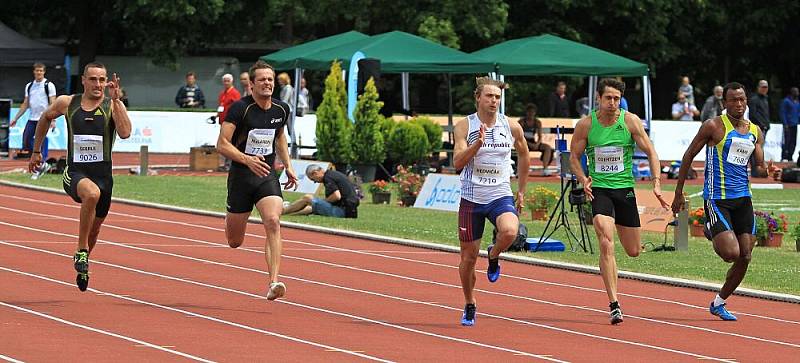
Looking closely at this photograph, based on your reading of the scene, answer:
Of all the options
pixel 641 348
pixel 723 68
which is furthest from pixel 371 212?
pixel 723 68

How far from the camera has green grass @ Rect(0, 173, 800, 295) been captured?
54.3ft

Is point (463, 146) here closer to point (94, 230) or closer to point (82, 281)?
point (82, 281)

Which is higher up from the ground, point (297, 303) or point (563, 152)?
point (563, 152)

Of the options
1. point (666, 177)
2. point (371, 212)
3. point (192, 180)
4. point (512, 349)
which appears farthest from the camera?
point (666, 177)

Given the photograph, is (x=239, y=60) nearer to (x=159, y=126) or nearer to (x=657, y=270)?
(x=159, y=126)

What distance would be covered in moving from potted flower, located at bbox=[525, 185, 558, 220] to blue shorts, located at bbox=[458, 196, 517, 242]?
1019 cm

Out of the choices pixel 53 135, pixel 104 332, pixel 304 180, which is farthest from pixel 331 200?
pixel 53 135

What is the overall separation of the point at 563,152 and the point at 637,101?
36.2 meters

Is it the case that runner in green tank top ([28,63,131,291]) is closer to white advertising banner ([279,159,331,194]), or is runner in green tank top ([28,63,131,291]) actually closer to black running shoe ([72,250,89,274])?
black running shoe ([72,250,89,274])

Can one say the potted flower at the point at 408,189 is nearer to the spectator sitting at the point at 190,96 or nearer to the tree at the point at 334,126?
the tree at the point at 334,126

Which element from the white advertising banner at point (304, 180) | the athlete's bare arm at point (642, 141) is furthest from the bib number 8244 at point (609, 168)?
the white advertising banner at point (304, 180)

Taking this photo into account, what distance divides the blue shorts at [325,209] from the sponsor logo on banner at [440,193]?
1817mm

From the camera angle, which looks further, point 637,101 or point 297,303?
point 637,101

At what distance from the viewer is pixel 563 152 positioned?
18.6 meters
